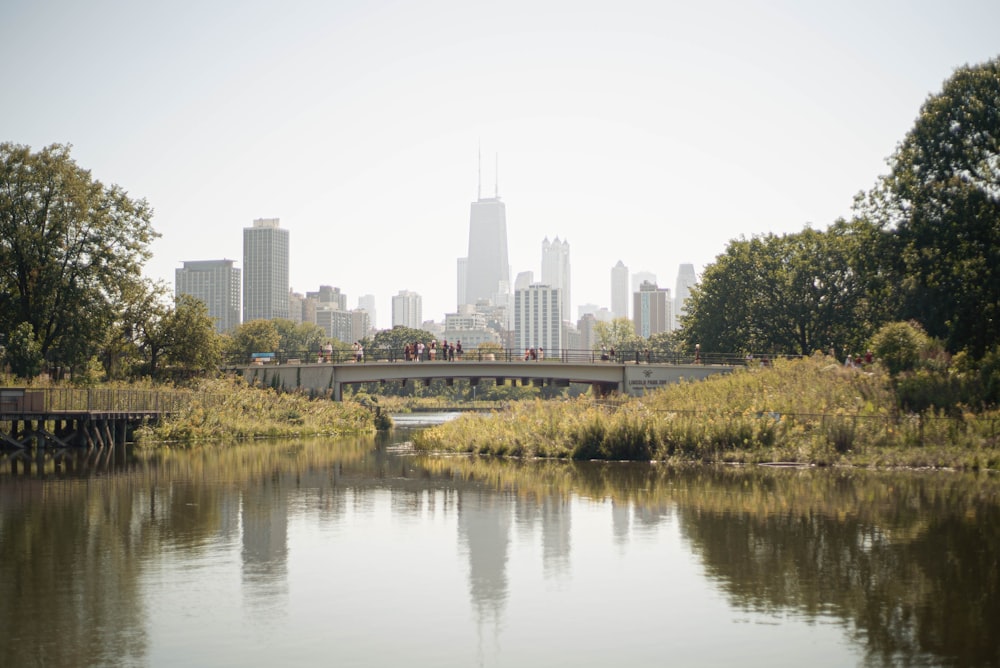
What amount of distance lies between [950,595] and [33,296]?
59.7m

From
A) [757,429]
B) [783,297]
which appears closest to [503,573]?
[757,429]

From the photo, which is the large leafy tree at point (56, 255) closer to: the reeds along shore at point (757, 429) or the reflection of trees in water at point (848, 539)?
the reeds along shore at point (757, 429)

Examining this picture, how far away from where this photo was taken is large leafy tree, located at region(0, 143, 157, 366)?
203 feet

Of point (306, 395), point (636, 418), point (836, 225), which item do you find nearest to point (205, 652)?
point (636, 418)

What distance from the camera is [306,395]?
75500 millimetres

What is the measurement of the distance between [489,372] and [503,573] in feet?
205

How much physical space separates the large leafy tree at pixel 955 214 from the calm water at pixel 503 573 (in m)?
19.9

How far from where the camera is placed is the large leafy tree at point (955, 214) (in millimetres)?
49562

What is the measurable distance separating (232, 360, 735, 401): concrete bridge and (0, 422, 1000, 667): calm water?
45636mm

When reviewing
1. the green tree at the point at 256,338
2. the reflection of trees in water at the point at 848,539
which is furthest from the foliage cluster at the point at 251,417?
the green tree at the point at 256,338

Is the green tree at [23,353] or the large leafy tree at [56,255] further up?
the large leafy tree at [56,255]

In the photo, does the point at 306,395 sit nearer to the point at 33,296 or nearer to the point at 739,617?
the point at 33,296

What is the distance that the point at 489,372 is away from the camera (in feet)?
267

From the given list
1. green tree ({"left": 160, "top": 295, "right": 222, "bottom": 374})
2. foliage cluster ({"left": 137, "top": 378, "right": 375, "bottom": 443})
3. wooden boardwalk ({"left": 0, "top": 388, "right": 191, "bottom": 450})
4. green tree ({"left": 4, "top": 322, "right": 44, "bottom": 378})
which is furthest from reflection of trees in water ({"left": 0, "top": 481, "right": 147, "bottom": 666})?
green tree ({"left": 160, "top": 295, "right": 222, "bottom": 374})
